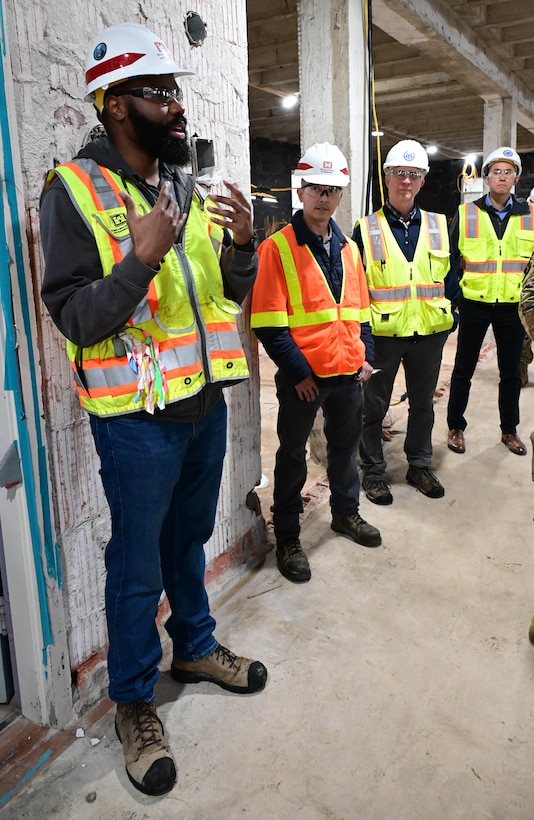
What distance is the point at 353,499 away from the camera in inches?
120

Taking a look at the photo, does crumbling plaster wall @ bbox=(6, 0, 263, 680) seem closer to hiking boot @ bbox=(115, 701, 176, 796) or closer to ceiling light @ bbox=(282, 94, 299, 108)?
hiking boot @ bbox=(115, 701, 176, 796)

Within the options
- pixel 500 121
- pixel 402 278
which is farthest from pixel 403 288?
pixel 500 121

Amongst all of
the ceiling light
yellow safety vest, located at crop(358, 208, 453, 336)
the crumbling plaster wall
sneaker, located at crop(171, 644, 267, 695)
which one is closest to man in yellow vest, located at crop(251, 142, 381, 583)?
the crumbling plaster wall

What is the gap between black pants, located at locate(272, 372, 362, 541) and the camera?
106 inches

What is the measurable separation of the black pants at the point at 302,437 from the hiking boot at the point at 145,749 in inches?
45.0

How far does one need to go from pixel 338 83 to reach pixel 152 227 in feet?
8.91

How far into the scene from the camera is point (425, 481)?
11.8 ft

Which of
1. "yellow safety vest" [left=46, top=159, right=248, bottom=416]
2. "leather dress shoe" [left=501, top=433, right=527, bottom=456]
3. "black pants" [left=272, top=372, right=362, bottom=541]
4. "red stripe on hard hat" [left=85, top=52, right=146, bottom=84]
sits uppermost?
"red stripe on hard hat" [left=85, top=52, right=146, bottom=84]

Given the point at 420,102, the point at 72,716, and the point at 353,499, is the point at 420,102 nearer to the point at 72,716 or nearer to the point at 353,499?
the point at 353,499

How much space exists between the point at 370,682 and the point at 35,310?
1.62 meters

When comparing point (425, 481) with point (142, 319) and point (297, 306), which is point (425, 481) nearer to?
point (297, 306)

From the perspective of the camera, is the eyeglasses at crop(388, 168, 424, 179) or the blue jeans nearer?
the blue jeans

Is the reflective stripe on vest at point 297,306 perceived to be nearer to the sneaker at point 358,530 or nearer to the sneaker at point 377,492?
the sneaker at point 358,530

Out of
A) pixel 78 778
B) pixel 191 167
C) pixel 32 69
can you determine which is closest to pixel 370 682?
pixel 78 778
